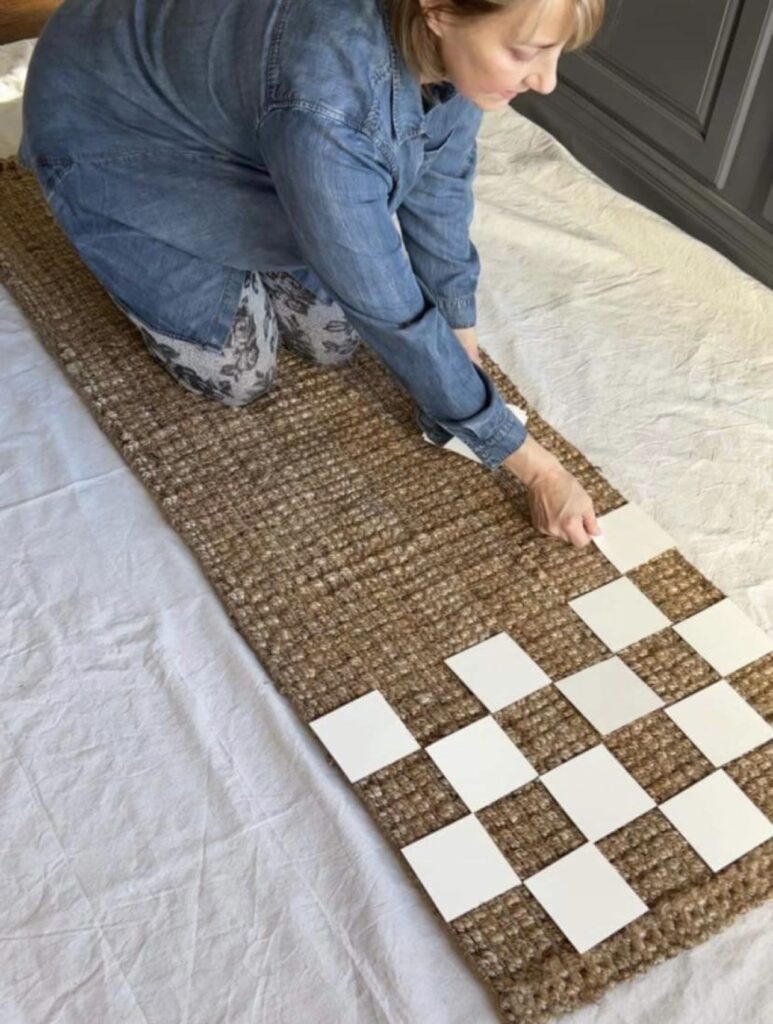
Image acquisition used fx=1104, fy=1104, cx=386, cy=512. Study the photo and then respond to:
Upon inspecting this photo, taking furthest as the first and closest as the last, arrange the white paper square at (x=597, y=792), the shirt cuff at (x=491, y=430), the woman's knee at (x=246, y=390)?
the woman's knee at (x=246, y=390) < the shirt cuff at (x=491, y=430) < the white paper square at (x=597, y=792)

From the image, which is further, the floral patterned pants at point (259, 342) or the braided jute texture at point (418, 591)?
the floral patterned pants at point (259, 342)

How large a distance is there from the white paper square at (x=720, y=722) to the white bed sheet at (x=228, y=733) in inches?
5.9

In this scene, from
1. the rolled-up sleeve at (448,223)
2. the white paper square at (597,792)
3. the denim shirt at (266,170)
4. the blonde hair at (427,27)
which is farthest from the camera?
the rolled-up sleeve at (448,223)

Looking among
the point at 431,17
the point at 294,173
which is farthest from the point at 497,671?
the point at 431,17

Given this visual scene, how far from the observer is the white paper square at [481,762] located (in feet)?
3.78

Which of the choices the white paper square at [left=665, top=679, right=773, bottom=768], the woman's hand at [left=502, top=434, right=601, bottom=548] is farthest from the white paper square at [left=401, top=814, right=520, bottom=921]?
the woman's hand at [left=502, top=434, right=601, bottom=548]

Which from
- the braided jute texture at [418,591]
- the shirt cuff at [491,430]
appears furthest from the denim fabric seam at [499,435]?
the braided jute texture at [418,591]

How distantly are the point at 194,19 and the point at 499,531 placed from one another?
68 centimetres

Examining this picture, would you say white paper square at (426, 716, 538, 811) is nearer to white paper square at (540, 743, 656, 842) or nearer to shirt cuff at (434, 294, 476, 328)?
white paper square at (540, 743, 656, 842)

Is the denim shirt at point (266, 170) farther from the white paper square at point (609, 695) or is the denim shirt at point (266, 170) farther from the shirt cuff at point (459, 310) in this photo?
the white paper square at point (609, 695)

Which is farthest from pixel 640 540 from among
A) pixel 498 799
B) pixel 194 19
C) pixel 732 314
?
pixel 194 19

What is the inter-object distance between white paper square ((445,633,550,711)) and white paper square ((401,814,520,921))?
16cm

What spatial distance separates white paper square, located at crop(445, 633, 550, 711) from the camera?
123 cm

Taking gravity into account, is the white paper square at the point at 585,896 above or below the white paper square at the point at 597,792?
below
